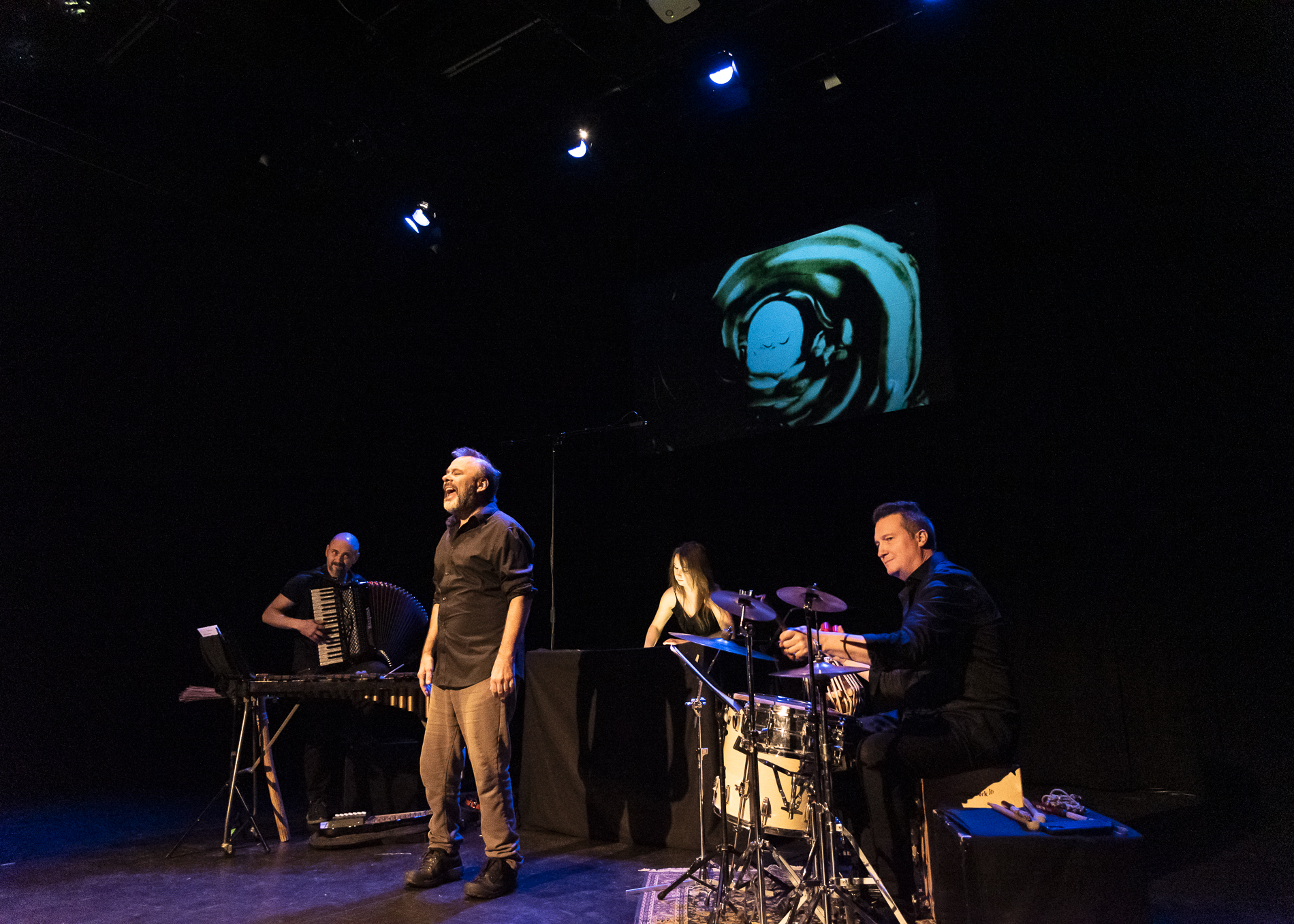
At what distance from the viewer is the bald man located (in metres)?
5.10

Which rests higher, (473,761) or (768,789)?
(473,761)

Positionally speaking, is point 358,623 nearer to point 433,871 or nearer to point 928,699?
point 433,871

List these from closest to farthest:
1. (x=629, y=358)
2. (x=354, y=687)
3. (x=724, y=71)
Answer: (x=354, y=687)
(x=724, y=71)
(x=629, y=358)

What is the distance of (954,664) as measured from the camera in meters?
3.22

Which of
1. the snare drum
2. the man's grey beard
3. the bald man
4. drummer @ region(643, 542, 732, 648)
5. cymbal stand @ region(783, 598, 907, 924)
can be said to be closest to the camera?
cymbal stand @ region(783, 598, 907, 924)

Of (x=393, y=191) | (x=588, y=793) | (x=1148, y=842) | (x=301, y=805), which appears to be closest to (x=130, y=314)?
(x=393, y=191)

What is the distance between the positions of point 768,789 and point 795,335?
396cm

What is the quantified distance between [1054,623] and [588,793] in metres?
3.33

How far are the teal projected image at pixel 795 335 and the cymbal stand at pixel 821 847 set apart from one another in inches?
138

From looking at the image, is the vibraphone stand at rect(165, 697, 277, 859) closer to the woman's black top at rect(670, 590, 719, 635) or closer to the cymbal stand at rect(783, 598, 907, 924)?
the woman's black top at rect(670, 590, 719, 635)

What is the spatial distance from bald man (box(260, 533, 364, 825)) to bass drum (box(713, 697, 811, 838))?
2568 mm

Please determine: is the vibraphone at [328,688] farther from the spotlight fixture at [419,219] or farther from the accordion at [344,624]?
the spotlight fixture at [419,219]

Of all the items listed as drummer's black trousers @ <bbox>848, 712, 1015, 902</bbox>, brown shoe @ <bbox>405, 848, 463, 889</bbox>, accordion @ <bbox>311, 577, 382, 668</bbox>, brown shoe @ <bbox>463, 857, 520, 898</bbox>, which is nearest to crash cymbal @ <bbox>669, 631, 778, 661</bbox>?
drummer's black trousers @ <bbox>848, 712, 1015, 902</bbox>

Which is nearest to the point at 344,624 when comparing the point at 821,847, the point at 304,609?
the point at 304,609
